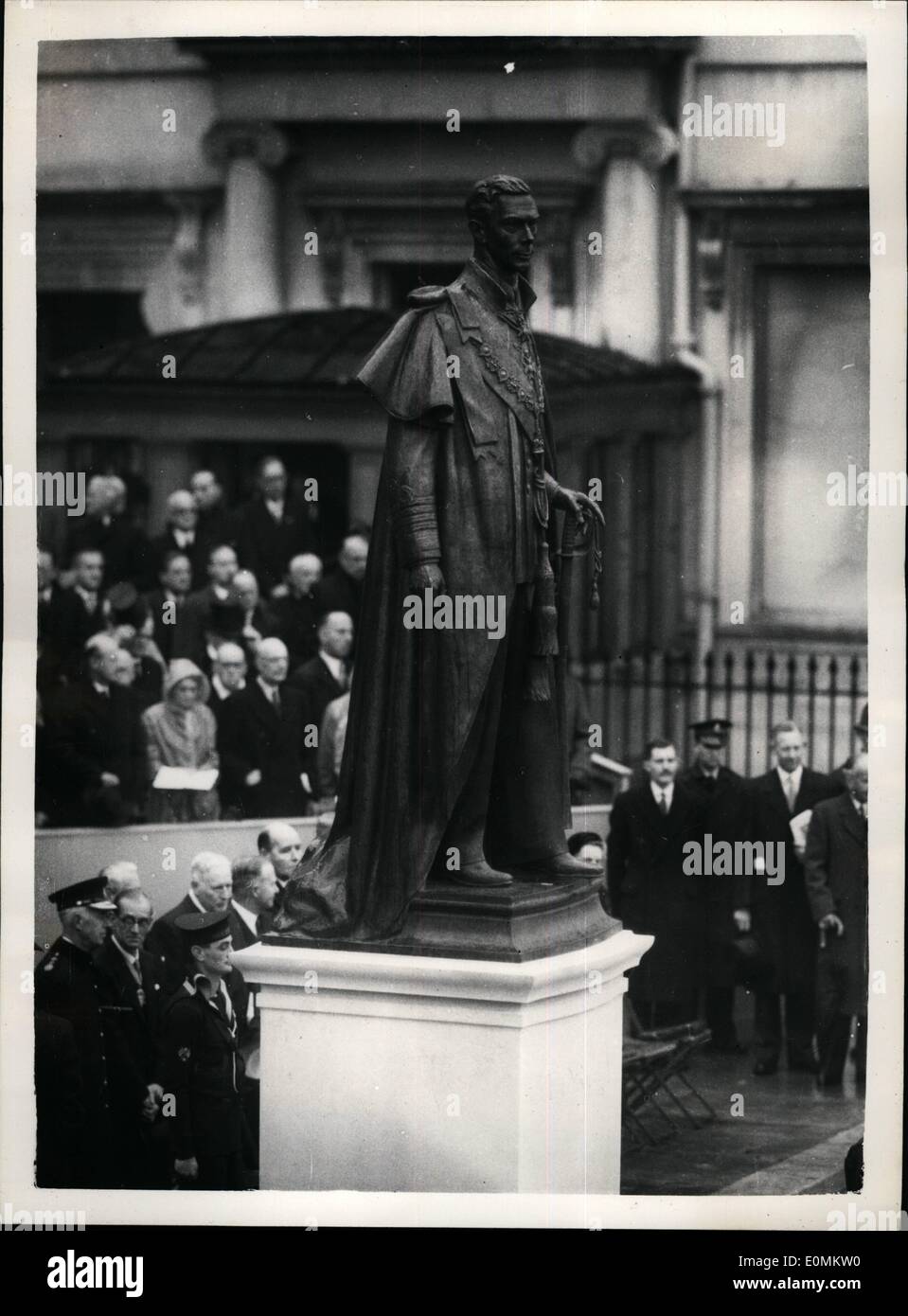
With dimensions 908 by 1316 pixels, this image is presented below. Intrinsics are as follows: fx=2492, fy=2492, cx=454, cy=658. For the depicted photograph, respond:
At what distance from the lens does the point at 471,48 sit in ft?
43.0

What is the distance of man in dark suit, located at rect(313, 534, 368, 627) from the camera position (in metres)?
14.5

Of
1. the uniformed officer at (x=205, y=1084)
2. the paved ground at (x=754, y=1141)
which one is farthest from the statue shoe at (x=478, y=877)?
the uniformed officer at (x=205, y=1084)

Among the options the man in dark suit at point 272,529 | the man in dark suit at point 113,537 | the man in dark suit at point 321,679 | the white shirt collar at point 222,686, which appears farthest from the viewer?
the man in dark suit at point 272,529

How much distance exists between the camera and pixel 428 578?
8.84 m

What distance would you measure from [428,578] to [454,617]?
0.62 ft

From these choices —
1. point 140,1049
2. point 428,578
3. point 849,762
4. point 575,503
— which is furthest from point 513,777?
point 849,762

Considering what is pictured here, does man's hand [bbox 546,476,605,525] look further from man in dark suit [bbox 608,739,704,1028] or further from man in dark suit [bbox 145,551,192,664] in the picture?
man in dark suit [bbox 145,551,192,664]

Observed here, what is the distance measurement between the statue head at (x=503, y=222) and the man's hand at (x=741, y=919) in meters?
4.70

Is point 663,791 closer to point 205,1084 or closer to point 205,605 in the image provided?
point 205,605

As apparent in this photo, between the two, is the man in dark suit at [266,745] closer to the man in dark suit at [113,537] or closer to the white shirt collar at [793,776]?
the man in dark suit at [113,537]

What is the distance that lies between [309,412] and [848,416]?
3510 mm

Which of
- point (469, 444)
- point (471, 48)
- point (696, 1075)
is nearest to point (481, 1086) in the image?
point (469, 444)

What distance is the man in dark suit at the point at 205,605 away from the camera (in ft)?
45.8

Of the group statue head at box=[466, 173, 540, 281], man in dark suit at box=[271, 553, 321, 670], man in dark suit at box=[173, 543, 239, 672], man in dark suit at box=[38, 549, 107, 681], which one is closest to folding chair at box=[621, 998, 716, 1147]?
man in dark suit at box=[271, 553, 321, 670]
